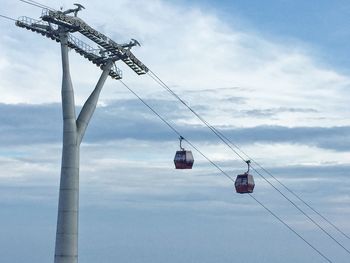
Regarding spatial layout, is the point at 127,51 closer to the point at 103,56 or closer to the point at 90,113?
the point at 103,56

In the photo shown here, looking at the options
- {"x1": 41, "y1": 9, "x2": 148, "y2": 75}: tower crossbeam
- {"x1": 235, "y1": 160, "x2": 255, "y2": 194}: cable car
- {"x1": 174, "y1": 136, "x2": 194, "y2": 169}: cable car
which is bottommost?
{"x1": 235, "y1": 160, "x2": 255, "y2": 194}: cable car

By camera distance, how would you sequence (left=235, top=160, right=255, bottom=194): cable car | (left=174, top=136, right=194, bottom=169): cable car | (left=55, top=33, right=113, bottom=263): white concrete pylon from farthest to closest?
(left=235, top=160, right=255, bottom=194): cable car
(left=174, top=136, right=194, bottom=169): cable car
(left=55, top=33, right=113, bottom=263): white concrete pylon

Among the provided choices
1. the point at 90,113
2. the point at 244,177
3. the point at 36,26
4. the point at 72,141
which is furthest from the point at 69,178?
the point at 244,177

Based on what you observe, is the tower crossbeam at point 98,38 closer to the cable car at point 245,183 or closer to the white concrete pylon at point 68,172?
the white concrete pylon at point 68,172

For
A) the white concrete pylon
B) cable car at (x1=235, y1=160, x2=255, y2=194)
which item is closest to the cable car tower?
the white concrete pylon

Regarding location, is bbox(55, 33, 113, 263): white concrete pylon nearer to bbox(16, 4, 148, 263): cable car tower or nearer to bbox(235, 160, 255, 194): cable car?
bbox(16, 4, 148, 263): cable car tower

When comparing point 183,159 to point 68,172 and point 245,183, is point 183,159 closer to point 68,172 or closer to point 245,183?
point 245,183
